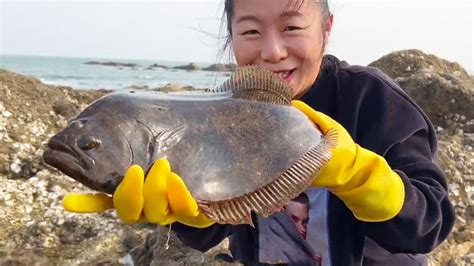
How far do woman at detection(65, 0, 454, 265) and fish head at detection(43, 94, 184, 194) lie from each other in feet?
0.47

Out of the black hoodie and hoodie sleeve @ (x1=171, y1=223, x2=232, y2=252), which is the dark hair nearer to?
the black hoodie

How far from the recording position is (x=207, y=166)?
2203mm

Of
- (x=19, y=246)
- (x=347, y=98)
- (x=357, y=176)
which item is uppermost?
(x=347, y=98)

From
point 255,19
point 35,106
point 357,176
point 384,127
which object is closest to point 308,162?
point 357,176

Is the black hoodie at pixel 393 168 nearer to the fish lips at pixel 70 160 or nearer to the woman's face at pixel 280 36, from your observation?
the woman's face at pixel 280 36

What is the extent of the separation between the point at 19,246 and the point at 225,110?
8.05 ft

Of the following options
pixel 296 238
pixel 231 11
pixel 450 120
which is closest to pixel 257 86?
pixel 231 11

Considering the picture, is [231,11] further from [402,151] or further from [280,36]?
[402,151]

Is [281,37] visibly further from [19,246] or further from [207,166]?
[19,246]

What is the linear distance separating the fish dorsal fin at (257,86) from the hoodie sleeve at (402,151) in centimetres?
51

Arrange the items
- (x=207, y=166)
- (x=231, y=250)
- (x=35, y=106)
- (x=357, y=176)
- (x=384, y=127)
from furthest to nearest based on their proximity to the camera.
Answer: (x=35, y=106) → (x=231, y=250) → (x=384, y=127) → (x=357, y=176) → (x=207, y=166)

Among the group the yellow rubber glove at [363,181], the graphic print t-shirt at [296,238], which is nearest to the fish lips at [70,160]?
the yellow rubber glove at [363,181]

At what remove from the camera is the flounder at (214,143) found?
206 cm

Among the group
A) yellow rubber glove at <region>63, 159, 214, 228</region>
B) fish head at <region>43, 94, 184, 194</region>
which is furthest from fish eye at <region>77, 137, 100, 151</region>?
yellow rubber glove at <region>63, 159, 214, 228</region>
